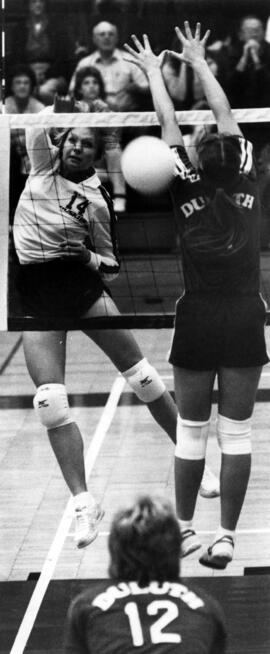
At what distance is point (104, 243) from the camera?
6.48 metres

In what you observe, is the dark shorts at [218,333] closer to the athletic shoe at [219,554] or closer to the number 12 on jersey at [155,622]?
the athletic shoe at [219,554]

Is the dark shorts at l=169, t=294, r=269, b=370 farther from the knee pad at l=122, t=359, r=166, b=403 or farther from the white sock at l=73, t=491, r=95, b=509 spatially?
the white sock at l=73, t=491, r=95, b=509

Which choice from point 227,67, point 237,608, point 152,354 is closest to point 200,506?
point 237,608

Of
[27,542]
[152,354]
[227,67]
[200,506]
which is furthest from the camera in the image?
[227,67]

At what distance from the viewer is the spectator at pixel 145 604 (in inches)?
150

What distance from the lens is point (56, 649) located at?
5.96 metres

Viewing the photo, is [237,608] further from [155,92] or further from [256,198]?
[155,92]

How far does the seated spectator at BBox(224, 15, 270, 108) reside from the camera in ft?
44.4

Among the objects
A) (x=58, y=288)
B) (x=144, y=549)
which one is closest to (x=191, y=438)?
(x=58, y=288)

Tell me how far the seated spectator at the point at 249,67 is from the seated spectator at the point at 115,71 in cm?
92

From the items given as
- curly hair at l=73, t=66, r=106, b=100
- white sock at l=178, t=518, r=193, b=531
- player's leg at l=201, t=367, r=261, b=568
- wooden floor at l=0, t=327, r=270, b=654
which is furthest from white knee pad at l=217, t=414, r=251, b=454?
curly hair at l=73, t=66, r=106, b=100

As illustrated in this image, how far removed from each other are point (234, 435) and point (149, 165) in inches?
48.9

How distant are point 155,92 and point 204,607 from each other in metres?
2.59

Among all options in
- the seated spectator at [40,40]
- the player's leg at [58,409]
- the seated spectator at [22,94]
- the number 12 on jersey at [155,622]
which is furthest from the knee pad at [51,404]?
the seated spectator at [40,40]
